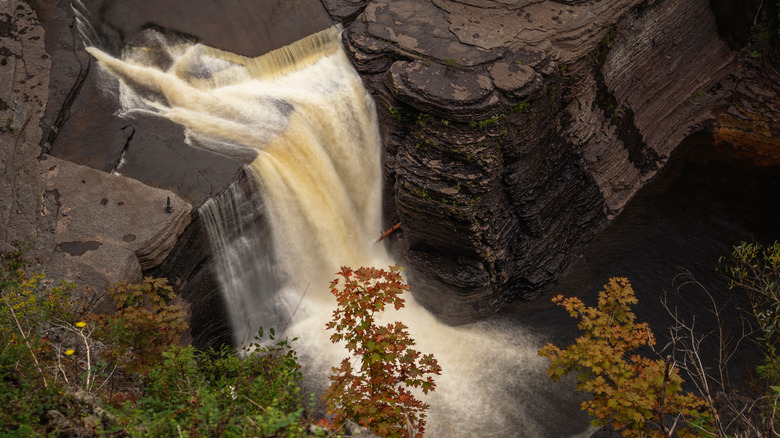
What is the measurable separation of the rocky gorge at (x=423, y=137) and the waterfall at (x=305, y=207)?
331 mm

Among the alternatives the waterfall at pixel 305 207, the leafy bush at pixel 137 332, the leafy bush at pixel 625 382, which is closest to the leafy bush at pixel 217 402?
the leafy bush at pixel 137 332

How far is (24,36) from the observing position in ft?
33.0

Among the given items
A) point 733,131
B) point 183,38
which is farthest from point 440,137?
point 733,131

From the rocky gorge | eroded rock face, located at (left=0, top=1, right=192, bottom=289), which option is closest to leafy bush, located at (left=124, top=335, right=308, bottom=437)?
eroded rock face, located at (left=0, top=1, right=192, bottom=289)

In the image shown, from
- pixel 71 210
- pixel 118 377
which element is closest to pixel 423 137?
pixel 71 210

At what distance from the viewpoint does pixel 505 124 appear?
10.5 metres

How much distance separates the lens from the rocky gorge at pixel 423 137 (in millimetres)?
8680

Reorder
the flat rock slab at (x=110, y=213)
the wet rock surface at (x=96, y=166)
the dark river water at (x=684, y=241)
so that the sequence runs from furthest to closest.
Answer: the dark river water at (x=684, y=241) < the flat rock slab at (x=110, y=213) < the wet rock surface at (x=96, y=166)

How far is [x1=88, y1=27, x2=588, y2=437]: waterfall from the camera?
9891 mm

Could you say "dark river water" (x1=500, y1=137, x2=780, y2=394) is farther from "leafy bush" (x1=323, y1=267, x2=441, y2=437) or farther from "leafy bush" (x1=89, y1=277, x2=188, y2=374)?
"leafy bush" (x1=89, y1=277, x2=188, y2=374)

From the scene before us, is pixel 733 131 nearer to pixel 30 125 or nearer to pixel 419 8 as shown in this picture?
pixel 419 8

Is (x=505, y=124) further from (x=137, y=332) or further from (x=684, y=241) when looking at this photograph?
(x=137, y=332)

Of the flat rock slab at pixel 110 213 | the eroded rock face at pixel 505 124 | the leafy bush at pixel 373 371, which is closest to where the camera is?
the leafy bush at pixel 373 371

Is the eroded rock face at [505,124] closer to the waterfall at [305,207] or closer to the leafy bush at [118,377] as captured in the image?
the waterfall at [305,207]
